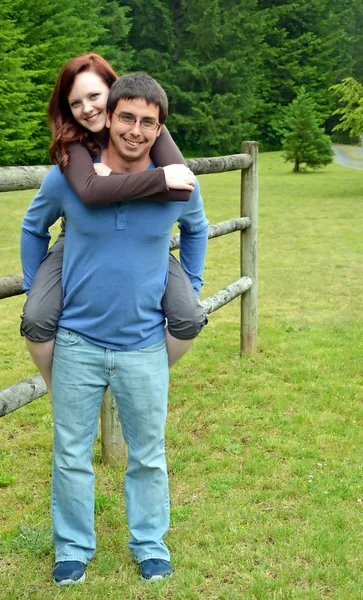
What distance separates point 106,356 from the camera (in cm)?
262

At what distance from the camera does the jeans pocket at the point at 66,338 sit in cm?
261

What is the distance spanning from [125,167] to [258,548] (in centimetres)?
172

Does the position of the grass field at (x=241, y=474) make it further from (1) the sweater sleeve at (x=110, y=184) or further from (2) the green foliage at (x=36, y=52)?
(2) the green foliage at (x=36, y=52)

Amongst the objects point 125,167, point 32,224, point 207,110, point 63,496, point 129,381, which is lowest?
point 207,110

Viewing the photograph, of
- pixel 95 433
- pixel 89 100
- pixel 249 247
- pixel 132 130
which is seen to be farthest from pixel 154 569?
pixel 249 247

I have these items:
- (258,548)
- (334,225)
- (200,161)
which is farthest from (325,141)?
(258,548)

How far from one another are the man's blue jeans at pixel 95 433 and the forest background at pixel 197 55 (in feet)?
91.6

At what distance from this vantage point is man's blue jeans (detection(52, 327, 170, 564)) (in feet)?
8.64

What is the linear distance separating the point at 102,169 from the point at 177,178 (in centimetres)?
26

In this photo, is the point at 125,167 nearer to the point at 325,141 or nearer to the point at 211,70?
the point at 325,141

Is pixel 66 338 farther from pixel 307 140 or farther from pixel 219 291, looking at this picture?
pixel 307 140

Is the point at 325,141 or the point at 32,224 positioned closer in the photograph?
the point at 32,224

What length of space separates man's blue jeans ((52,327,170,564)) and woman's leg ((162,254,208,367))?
0.07 meters

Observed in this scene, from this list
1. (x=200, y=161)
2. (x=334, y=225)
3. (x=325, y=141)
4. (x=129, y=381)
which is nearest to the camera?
(x=129, y=381)
